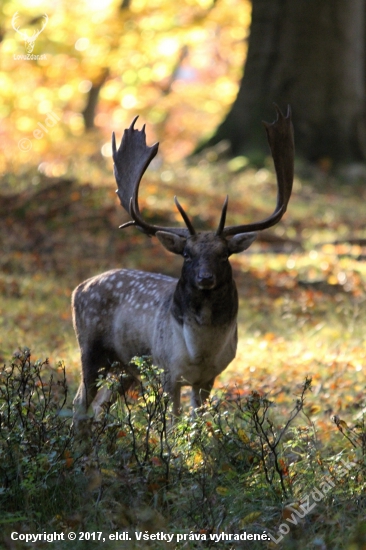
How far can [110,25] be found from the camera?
25.3 meters

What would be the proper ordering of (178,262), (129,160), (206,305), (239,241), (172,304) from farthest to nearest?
(178,262) → (129,160) → (172,304) → (239,241) → (206,305)

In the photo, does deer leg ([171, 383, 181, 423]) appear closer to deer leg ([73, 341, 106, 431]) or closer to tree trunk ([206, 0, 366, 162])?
deer leg ([73, 341, 106, 431])

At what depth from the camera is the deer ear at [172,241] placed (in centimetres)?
646

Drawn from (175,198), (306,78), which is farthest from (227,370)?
(306,78)

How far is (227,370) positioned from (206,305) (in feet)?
8.05

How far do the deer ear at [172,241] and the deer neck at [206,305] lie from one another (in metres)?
0.26

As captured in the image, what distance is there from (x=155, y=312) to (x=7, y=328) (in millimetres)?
3233

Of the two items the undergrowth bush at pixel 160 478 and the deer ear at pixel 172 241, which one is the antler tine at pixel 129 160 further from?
the undergrowth bush at pixel 160 478

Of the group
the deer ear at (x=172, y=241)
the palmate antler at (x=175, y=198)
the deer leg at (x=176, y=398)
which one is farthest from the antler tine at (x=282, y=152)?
the deer leg at (x=176, y=398)

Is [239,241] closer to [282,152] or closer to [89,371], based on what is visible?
[282,152]

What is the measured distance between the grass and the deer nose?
2.66 ft

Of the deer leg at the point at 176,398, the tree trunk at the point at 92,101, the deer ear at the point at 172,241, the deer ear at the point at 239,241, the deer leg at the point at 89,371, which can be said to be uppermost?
the tree trunk at the point at 92,101

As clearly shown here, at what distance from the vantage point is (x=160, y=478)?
17.1ft

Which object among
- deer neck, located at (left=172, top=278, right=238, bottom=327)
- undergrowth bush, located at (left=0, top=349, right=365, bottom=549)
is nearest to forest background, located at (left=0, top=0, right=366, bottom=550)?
undergrowth bush, located at (left=0, top=349, right=365, bottom=549)
